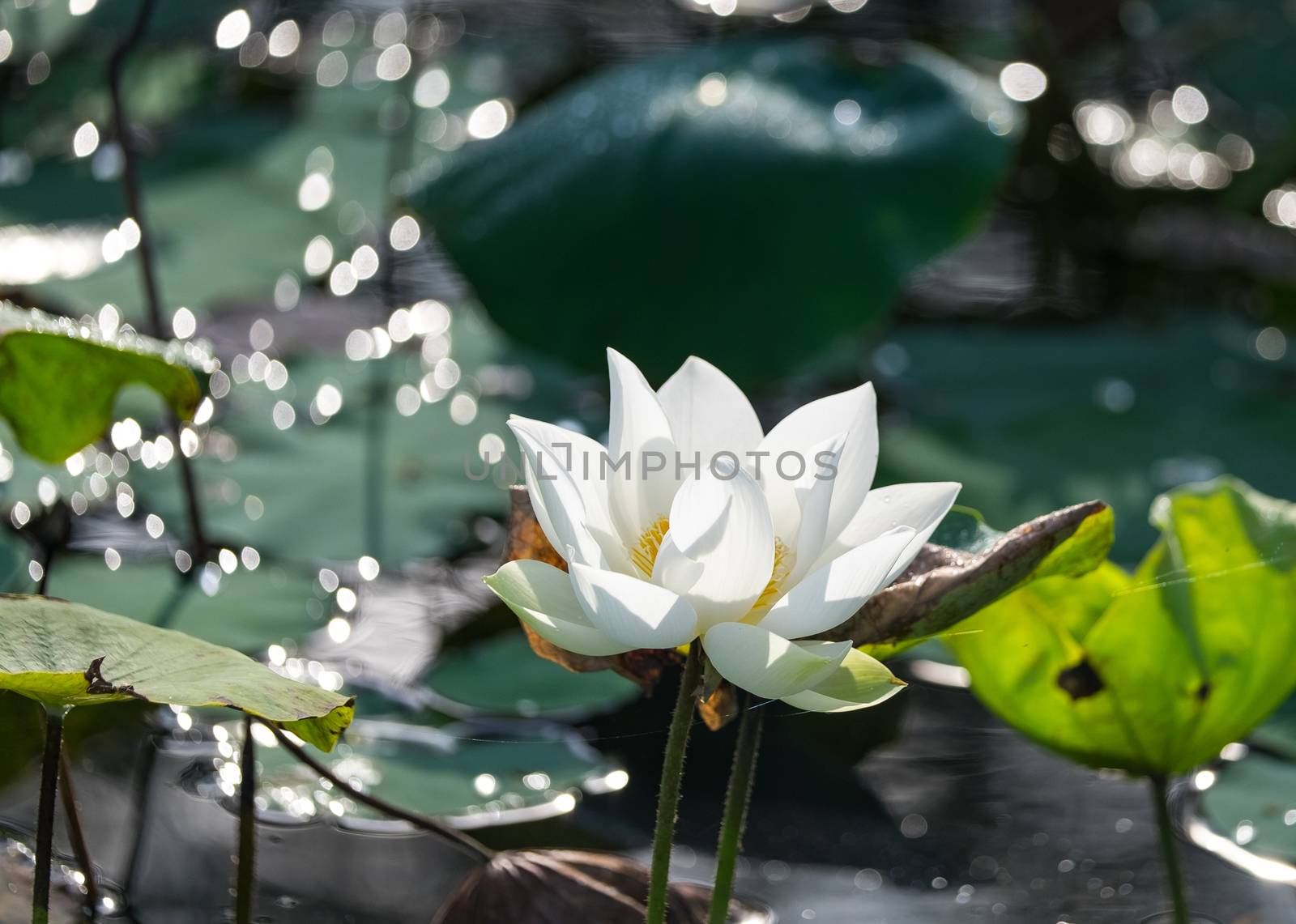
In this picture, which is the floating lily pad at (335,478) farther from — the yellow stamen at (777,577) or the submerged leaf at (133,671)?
the yellow stamen at (777,577)

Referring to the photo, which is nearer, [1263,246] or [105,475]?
[105,475]

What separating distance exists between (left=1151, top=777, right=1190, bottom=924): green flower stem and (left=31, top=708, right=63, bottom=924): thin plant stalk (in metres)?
0.62

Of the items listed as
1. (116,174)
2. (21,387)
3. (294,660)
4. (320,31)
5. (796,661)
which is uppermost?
(320,31)

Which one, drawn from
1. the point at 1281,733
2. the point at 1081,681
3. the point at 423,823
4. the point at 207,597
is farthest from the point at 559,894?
the point at 1281,733

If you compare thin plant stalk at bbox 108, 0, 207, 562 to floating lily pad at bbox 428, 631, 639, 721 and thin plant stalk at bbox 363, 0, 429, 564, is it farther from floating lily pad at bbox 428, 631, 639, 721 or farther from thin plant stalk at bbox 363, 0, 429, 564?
floating lily pad at bbox 428, 631, 639, 721

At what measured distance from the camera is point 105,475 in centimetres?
116

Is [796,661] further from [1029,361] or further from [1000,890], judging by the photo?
[1029,361]

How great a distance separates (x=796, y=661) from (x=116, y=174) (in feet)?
5.42

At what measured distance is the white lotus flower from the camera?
1.57 feet

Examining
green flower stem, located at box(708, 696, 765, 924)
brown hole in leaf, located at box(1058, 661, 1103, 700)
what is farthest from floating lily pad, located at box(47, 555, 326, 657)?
brown hole in leaf, located at box(1058, 661, 1103, 700)

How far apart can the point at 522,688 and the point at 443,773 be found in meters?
0.11

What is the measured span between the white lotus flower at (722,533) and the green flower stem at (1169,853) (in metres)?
0.35

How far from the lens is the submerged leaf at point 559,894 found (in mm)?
653

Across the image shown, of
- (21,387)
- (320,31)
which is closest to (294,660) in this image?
(21,387)
